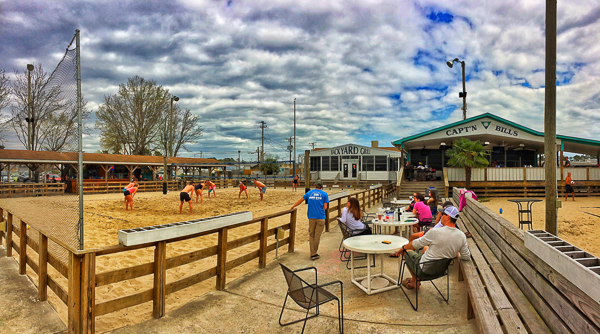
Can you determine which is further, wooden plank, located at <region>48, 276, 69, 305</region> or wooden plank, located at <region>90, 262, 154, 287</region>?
wooden plank, located at <region>48, 276, 69, 305</region>

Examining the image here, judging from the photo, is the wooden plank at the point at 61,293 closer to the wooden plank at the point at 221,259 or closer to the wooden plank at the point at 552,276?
the wooden plank at the point at 221,259

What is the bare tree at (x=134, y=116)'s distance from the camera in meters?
34.0

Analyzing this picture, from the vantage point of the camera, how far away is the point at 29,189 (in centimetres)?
2041

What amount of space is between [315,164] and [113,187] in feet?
57.0

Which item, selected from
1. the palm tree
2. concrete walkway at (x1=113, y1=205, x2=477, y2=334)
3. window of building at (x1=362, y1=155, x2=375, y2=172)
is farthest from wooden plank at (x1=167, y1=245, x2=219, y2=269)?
window of building at (x1=362, y1=155, x2=375, y2=172)

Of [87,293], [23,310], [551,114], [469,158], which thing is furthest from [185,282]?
[469,158]

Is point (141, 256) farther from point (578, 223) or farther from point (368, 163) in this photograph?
point (368, 163)

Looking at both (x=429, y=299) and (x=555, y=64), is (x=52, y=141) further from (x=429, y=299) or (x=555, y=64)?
(x=555, y=64)

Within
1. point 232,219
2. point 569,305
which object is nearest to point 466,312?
point 569,305

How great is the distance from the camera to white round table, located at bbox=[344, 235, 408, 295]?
13.6ft

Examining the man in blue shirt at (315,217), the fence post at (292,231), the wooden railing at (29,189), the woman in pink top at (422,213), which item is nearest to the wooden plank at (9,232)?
the fence post at (292,231)

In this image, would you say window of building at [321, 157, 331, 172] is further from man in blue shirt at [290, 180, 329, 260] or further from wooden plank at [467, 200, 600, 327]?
wooden plank at [467, 200, 600, 327]

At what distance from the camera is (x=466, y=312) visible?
12.0 ft

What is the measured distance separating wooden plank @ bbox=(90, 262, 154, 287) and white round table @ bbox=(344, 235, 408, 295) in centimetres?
244
